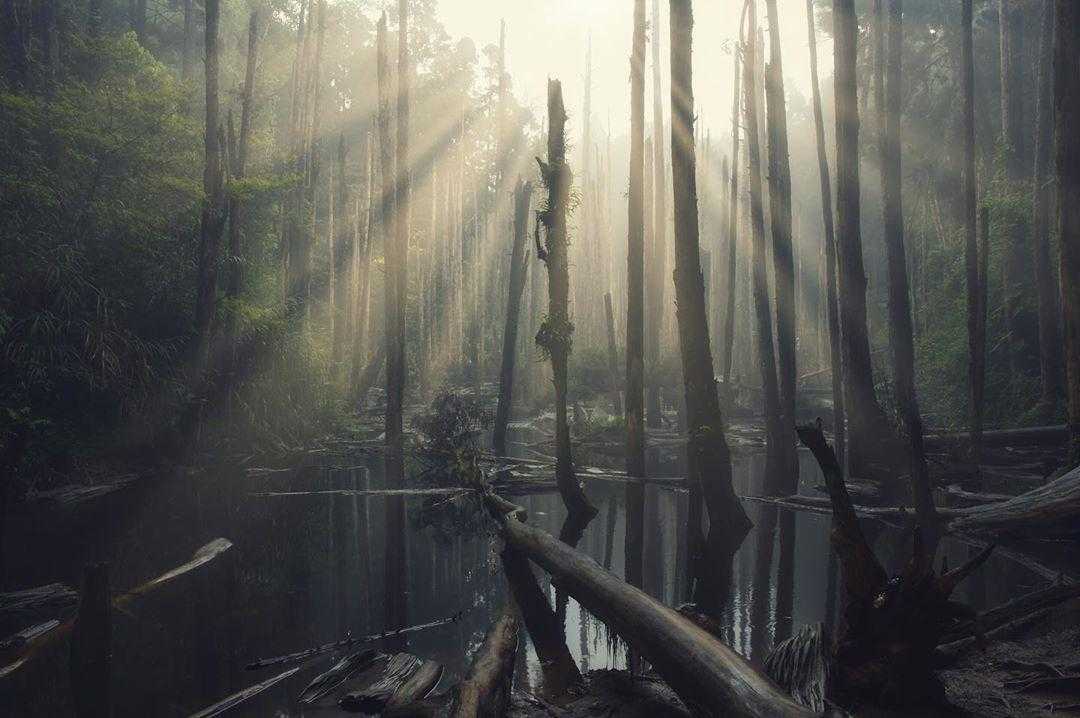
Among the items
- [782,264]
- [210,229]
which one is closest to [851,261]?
[782,264]

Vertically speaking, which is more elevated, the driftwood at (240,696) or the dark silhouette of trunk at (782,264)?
the dark silhouette of trunk at (782,264)

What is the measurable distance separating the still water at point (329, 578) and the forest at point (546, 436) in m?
0.06

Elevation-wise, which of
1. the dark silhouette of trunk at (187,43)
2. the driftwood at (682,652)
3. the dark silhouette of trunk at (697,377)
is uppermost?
the dark silhouette of trunk at (187,43)

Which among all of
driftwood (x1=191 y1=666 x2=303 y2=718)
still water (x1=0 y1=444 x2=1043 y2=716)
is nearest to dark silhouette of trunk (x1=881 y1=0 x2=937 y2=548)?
still water (x1=0 y1=444 x2=1043 y2=716)

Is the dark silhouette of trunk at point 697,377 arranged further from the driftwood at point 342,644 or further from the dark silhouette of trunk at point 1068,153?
the driftwood at point 342,644

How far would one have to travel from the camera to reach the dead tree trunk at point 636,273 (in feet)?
37.2

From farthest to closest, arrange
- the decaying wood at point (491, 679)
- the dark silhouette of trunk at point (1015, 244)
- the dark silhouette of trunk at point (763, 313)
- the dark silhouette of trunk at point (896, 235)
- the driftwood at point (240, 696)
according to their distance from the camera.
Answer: the dark silhouette of trunk at point (1015, 244), the dark silhouette of trunk at point (763, 313), the dark silhouette of trunk at point (896, 235), the driftwood at point (240, 696), the decaying wood at point (491, 679)

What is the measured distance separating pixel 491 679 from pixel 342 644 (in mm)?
1966

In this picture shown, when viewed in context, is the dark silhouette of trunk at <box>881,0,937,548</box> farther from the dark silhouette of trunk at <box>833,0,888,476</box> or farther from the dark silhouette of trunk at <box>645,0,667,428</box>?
the dark silhouette of trunk at <box>645,0,667,428</box>

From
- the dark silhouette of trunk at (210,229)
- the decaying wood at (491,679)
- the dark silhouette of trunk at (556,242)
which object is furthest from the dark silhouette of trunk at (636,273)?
the dark silhouette of trunk at (210,229)

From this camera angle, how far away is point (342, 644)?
529 cm

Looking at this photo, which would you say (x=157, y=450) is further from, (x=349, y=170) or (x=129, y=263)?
(x=349, y=170)

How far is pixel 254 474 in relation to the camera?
14.4m

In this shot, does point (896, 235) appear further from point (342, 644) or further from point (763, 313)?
point (342, 644)
